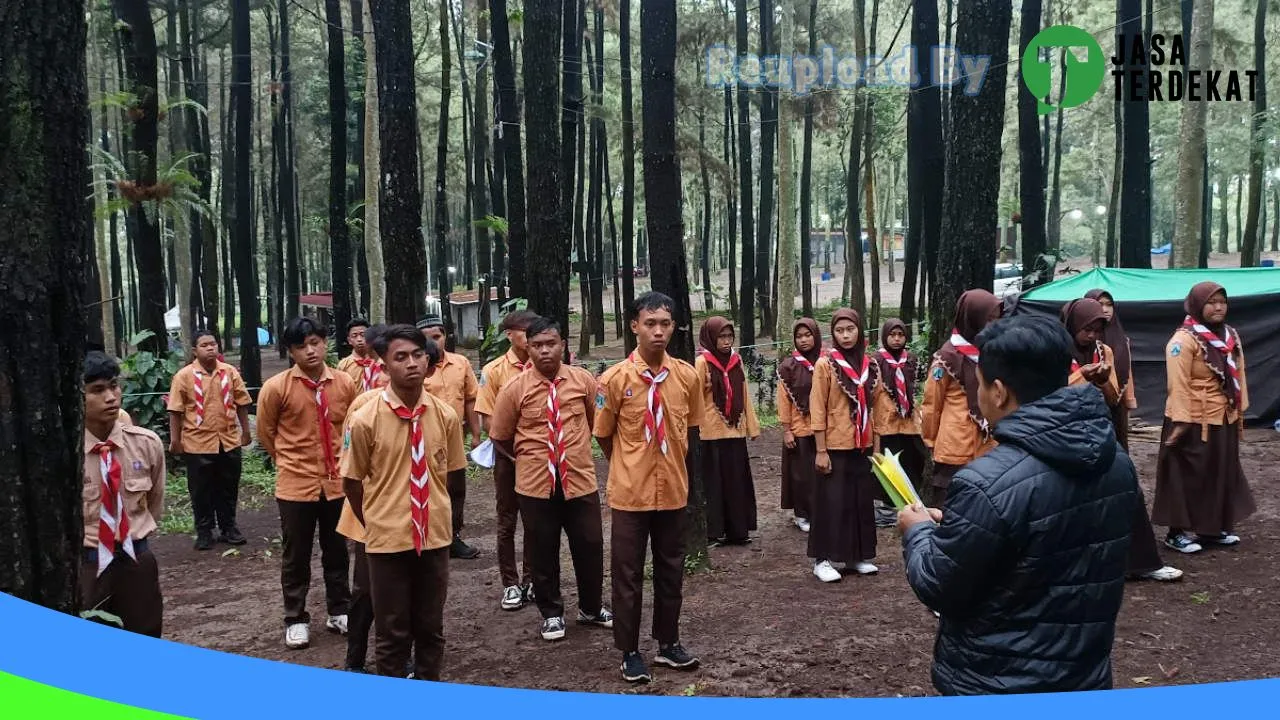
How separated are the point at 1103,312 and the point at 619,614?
12.2 feet

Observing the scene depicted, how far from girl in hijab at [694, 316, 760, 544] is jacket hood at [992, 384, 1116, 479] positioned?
5.20 m

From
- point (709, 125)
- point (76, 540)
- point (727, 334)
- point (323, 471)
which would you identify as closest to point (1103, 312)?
point (727, 334)

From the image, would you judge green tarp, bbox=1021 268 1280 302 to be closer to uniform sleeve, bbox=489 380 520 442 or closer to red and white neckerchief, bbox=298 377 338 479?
uniform sleeve, bbox=489 380 520 442

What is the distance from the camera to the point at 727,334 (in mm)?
7465

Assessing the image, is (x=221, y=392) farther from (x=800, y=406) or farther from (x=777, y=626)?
(x=777, y=626)

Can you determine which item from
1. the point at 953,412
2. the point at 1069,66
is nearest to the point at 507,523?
the point at 953,412

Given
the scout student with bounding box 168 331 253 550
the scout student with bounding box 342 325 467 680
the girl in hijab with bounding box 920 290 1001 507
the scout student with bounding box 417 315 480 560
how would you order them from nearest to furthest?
the scout student with bounding box 342 325 467 680, the girl in hijab with bounding box 920 290 1001 507, the scout student with bounding box 417 315 480 560, the scout student with bounding box 168 331 253 550

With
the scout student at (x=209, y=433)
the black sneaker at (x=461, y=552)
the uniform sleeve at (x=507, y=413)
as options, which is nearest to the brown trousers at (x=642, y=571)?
the uniform sleeve at (x=507, y=413)

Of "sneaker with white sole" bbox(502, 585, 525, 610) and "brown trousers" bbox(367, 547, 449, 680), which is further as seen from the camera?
"sneaker with white sole" bbox(502, 585, 525, 610)

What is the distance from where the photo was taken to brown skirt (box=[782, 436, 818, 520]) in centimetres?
777

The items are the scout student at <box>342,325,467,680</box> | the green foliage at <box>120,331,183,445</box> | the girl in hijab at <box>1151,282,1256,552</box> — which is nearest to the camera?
the scout student at <box>342,325,467,680</box>

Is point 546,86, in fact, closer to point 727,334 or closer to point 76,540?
point 727,334

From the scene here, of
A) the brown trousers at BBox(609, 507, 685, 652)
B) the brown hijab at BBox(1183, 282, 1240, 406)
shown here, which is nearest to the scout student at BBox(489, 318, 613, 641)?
the brown trousers at BBox(609, 507, 685, 652)

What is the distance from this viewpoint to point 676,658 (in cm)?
489
